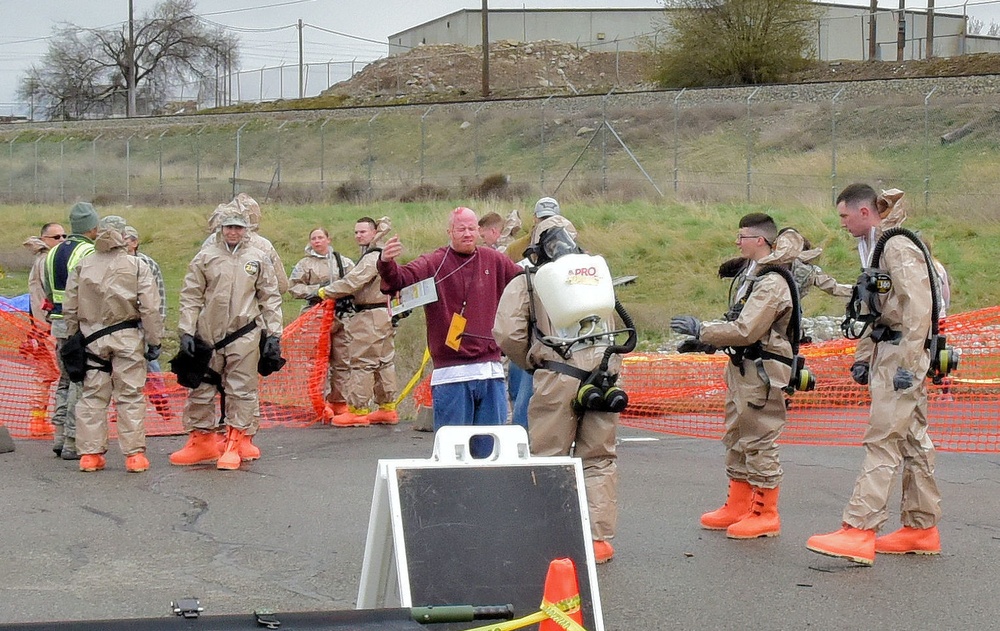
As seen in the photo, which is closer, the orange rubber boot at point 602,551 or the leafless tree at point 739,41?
the orange rubber boot at point 602,551

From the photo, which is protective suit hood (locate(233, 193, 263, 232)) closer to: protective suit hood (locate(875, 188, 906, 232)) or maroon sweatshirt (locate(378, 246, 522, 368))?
maroon sweatshirt (locate(378, 246, 522, 368))

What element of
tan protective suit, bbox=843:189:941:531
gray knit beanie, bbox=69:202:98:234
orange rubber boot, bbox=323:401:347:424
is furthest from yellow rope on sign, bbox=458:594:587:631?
orange rubber boot, bbox=323:401:347:424

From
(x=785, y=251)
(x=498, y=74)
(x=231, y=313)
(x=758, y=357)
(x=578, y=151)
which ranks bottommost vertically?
(x=758, y=357)

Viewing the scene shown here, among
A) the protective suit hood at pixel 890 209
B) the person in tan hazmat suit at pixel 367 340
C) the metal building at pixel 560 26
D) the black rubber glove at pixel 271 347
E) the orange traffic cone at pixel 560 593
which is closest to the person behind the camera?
the orange traffic cone at pixel 560 593

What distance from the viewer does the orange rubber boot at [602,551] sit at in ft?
22.7

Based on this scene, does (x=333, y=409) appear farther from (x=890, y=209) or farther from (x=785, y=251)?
(x=890, y=209)

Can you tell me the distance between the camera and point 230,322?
9773 millimetres

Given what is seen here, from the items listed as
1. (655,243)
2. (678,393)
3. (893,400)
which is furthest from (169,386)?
(655,243)

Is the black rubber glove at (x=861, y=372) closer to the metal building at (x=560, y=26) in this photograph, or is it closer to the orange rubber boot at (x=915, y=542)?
the orange rubber boot at (x=915, y=542)

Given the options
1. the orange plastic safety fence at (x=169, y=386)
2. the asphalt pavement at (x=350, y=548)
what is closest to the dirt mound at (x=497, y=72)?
the orange plastic safety fence at (x=169, y=386)

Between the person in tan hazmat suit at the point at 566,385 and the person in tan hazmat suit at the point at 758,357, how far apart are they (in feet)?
2.95

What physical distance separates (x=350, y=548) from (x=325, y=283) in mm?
6184

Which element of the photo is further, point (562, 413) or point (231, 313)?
point (231, 313)

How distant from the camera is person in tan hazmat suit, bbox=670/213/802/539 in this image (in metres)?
7.44
